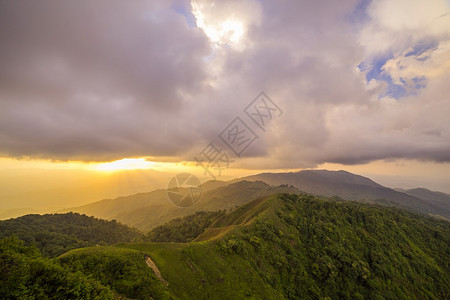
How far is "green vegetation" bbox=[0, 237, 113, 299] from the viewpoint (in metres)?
11.8

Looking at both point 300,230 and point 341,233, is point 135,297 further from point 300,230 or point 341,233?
point 341,233

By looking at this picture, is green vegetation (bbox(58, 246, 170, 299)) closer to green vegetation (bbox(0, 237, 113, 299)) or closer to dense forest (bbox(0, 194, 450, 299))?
dense forest (bbox(0, 194, 450, 299))

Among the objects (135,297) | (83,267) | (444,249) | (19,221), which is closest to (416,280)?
(444,249)

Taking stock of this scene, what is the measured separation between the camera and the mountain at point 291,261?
27.8 metres

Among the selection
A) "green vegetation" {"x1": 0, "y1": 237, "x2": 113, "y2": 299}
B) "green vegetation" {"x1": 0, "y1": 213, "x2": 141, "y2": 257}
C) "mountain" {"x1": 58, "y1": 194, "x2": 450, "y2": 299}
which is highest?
"green vegetation" {"x1": 0, "y1": 237, "x2": 113, "y2": 299}

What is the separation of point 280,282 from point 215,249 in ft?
58.5

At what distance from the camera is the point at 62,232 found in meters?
142

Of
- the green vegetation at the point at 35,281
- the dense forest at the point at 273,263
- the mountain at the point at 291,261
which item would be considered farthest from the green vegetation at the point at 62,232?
the green vegetation at the point at 35,281

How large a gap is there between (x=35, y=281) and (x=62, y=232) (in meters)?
182

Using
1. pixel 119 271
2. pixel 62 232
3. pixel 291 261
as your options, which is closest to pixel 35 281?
pixel 119 271

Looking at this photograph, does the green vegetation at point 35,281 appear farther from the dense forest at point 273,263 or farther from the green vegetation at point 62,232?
the green vegetation at point 62,232

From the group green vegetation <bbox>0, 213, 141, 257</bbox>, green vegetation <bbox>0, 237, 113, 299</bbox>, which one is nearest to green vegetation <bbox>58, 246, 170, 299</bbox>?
green vegetation <bbox>0, 237, 113, 299</bbox>

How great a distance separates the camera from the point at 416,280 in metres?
54.7

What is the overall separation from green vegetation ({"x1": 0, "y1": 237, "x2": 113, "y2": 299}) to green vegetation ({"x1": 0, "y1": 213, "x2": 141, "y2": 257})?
116629mm
